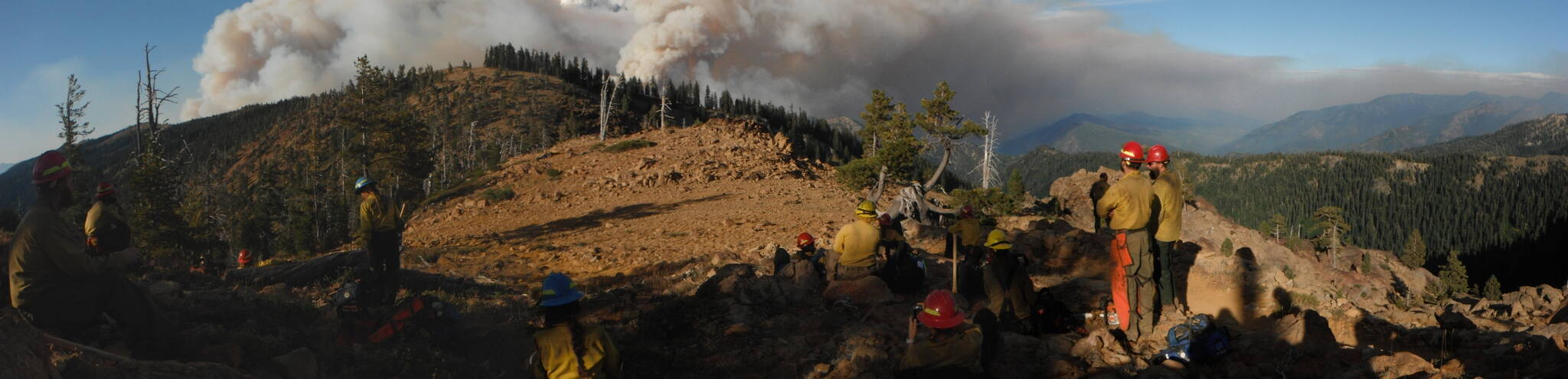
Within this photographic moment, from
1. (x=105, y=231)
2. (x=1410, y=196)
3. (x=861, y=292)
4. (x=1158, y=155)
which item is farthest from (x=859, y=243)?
(x=1410, y=196)

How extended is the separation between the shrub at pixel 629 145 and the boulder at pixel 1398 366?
36051 mm

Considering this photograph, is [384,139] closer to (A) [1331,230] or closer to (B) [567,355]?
(B) [567,355]

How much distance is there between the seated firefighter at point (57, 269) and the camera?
495 cm

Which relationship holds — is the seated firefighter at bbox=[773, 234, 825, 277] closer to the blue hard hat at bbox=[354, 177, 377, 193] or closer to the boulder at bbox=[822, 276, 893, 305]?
the boulder at bbox=[822, 276, 893, 305]

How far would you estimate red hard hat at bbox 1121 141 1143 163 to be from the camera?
6512mm

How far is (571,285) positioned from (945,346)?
2.56 metres

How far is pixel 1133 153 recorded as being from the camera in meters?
6.59

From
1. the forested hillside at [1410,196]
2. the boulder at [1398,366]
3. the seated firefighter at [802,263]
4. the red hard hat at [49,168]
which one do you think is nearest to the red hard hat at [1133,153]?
the boulder at [1398,366]

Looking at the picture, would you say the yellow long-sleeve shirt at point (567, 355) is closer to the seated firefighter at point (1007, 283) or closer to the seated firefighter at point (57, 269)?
the seated firefighter at point (57, 269)

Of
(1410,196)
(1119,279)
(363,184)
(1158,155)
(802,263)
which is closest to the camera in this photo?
(1119,279)

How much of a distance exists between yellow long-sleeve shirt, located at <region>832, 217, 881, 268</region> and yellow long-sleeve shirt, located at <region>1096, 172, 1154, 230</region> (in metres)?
3.36

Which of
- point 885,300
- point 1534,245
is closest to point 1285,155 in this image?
point 1534,245

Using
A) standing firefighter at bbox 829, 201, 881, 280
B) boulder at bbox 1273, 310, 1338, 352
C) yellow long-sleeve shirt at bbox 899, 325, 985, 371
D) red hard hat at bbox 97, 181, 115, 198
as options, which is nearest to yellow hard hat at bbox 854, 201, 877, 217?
standing firefighter at bbox 829, 201, 881, 280

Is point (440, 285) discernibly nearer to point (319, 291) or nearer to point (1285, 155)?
point (319, 291)
